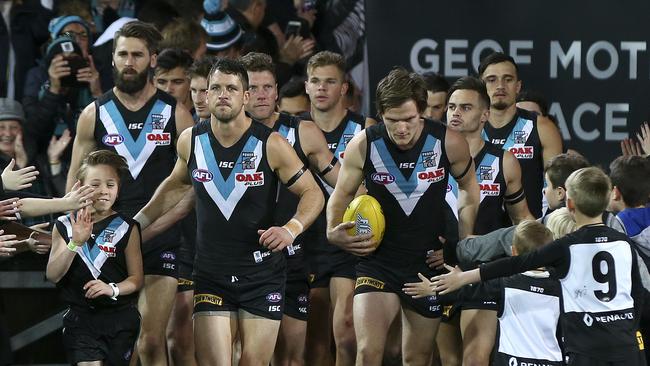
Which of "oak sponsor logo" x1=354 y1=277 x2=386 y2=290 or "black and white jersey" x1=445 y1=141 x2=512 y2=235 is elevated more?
"black and white jersey" x1=445 y1=141 x2=512 y2=235

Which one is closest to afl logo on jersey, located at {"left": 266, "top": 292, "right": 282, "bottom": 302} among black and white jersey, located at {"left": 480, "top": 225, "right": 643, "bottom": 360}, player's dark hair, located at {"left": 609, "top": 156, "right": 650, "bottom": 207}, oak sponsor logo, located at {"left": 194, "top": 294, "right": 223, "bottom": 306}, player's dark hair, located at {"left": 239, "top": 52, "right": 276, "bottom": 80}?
oak sponsor logo, located at {"left": 194, "top": 294, "right": 223, "bottom": 306}

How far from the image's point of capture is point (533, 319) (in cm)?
949

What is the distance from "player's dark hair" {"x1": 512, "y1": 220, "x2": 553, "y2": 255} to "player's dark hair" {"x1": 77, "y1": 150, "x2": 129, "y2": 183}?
280 cm

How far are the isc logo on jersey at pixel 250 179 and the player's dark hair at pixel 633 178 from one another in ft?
8.12

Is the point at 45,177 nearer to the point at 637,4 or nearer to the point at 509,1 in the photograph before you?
the point at 509,1

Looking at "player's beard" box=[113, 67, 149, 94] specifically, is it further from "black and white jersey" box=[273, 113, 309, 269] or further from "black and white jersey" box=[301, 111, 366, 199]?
"black and white jersey" box=[301, 111, 366, 199]

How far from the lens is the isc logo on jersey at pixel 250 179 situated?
974cm

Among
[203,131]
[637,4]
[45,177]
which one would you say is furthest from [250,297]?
[637,4]

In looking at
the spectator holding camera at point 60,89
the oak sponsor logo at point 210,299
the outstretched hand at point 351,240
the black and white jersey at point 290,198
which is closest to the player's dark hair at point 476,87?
the black and white jersey at point 290,198

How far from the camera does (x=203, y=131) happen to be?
9.89 meters

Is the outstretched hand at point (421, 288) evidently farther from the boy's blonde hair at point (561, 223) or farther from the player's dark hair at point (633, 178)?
the player's dark hair at point (633, 178)

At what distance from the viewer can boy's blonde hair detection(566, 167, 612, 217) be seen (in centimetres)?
874

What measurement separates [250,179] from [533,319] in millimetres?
2141

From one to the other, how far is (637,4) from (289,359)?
15.7ft
